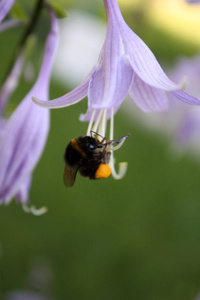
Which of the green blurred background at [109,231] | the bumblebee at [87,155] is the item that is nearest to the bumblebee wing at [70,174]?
the bumblebee at [87,155]

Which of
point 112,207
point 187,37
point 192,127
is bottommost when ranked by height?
point 112,207

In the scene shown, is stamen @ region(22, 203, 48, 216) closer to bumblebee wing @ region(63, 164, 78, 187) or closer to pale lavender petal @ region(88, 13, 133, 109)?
bumblebee wing @ region(63, 164, 78, 187)

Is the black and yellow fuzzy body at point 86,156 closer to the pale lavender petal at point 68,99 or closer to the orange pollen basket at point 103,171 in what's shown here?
the orange pollen basket at point 103,171

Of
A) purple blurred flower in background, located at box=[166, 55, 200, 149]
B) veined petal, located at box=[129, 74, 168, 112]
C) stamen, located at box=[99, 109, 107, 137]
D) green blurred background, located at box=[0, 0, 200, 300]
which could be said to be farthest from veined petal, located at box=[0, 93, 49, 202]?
green blurred background, located at box=[0, 0, 200, 300]

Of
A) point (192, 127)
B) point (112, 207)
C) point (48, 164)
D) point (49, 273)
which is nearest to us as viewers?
point (192, 127)

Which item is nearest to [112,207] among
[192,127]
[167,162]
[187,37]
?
[167,162]

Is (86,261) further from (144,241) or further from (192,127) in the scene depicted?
(192,127)

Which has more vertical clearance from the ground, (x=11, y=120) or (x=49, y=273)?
(x=11, y=120)
